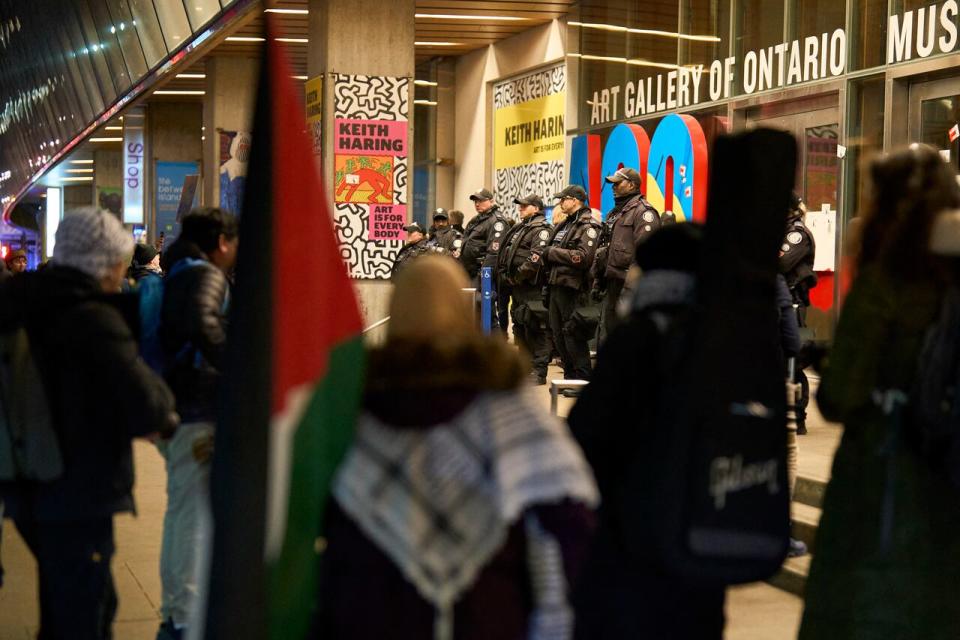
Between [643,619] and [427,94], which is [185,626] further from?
[427,94]

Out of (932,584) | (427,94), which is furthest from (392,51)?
(932,584)

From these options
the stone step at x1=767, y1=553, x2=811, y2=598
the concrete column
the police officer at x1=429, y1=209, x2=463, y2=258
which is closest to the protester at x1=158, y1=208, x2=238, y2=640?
the stone step at x1=767, y1=553, x2=811, y2=598

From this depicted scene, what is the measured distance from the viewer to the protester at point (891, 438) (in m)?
3.67

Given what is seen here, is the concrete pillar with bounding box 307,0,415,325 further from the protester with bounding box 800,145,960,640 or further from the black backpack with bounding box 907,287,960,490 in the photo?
the black backpack with bounding box 907,287,960,490

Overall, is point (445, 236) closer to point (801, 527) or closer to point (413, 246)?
point (413, 246)

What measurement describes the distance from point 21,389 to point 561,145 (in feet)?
54.9

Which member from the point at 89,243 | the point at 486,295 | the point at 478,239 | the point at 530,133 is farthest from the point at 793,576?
the point at 530,133

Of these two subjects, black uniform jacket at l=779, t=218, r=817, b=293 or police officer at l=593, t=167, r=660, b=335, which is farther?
police officer at l=593, t=167, r=660, b=335

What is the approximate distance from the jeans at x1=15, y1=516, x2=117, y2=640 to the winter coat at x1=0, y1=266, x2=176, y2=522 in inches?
2.3

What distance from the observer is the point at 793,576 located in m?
6.52

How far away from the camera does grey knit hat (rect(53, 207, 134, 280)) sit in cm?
430

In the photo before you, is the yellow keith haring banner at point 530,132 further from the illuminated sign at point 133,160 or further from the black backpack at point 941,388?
the black backpack at point 941,388

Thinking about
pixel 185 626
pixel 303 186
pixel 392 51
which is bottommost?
pixel 185 626

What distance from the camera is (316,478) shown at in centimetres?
272
